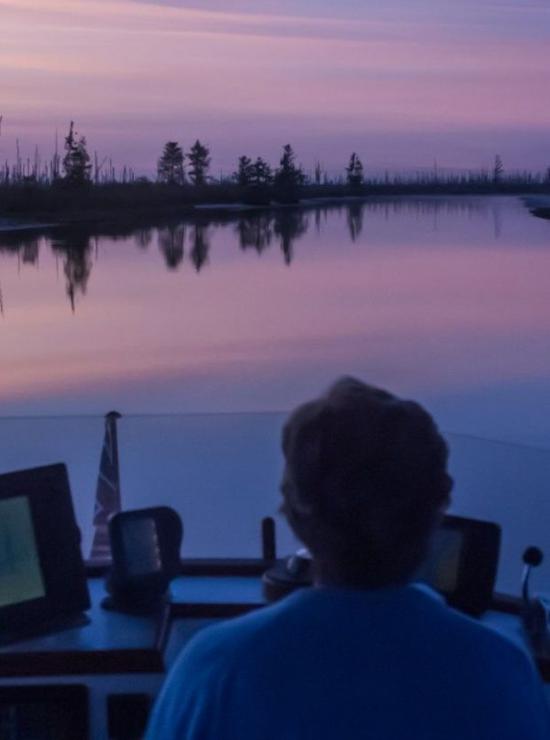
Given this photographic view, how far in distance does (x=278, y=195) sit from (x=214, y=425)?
4148mm

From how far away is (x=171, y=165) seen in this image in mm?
6426

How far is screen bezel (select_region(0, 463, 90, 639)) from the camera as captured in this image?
199 centimetres

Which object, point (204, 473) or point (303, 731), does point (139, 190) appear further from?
point (303, 731)

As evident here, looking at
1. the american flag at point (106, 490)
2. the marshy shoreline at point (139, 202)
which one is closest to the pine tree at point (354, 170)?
the marshy shoreline at point (139, 202)

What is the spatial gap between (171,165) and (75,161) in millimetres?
1519

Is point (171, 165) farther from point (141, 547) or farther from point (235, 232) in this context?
point (141, 547)

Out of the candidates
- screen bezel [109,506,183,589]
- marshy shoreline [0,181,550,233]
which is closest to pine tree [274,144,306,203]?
marshy shoreline [0,181,550,233]

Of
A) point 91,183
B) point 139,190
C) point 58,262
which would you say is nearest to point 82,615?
point 58,262

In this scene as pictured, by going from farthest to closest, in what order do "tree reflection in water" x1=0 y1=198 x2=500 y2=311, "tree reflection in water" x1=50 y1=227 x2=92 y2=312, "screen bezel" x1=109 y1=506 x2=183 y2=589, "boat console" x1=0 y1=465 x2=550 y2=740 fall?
"tree reflection in water" x1=50 y1=227 x2=92 y2=312 → "tree reflection in water" x1=0 y1=198 x2=500 y2=311 → "screen bezel" x1=109 y1=506 x2=183 y2=589 → "boat console" x1=0 y1=465 x2=550 y2=740

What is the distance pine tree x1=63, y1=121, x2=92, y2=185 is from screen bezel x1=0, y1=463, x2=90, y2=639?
506cm

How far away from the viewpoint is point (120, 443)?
2.46m

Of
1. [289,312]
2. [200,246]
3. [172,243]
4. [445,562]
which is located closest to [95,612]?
[445,562]

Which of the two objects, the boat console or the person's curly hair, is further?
the boat console

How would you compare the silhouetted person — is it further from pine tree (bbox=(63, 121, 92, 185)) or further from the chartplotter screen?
pine tree (bbox=(63, 121, 92, 185))
